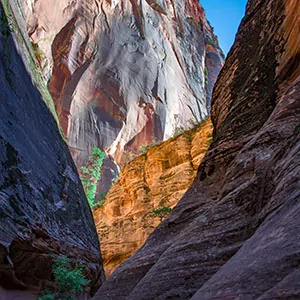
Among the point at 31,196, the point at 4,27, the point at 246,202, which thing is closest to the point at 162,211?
the point at 31,196

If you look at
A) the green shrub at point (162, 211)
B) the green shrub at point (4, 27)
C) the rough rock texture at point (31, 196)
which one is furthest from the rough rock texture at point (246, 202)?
the green shrub at point (4, 27)

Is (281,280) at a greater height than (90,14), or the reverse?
(90,14)

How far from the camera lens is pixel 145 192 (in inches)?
691

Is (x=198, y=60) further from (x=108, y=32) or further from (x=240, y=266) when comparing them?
(x=240, y=266)

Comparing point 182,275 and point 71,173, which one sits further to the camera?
point 71,173

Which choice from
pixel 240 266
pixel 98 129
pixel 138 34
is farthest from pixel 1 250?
pixel 138 34

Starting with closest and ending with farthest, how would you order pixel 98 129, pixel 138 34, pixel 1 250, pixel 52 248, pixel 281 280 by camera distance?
pixel 281 280 → pixel 1 250 → pixel 52 248 → pixel 98 129 → pixel 138 34

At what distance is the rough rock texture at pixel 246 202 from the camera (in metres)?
2.49

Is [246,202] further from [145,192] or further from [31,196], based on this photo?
[145,192]

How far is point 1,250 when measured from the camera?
288 inches

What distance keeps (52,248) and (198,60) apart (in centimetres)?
3790

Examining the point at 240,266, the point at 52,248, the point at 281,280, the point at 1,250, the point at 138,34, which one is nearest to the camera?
the point at 281,280

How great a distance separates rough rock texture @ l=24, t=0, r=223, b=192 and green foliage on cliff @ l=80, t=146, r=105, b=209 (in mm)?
996

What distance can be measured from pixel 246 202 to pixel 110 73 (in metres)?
26.4
